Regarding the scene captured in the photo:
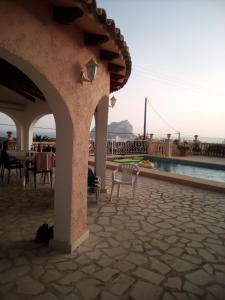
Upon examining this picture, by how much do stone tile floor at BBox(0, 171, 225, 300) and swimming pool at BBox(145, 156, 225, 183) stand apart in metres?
6.43

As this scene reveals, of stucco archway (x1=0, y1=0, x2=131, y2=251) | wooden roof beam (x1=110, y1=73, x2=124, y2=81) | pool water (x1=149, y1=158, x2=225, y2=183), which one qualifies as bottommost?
pool water (x1=149, y1=158, x2=225, y2=183)

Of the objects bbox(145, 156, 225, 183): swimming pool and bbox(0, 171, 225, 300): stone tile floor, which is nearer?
bbox(0, 171, 225, 300): stone tile floor

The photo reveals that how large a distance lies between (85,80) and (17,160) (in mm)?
5198

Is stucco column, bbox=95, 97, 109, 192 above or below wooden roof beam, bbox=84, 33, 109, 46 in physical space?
below

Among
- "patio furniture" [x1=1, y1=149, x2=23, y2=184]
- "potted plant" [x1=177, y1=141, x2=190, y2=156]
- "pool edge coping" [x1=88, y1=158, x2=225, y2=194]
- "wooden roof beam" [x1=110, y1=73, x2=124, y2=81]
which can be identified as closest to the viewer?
"wooden roof beam" [x1=110, y1=73, x2=124, y2=81]

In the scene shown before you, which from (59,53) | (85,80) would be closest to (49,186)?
(85,80)

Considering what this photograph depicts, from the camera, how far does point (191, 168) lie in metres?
13.4

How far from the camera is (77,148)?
3.38m

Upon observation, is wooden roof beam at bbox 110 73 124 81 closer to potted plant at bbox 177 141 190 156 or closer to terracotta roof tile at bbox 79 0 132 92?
terracotta roof tile at bbox 79 0 132 92

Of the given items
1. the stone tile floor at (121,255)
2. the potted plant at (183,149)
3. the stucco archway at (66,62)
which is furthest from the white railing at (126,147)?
the stucco archway at (66,62)

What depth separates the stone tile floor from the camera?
8.59ft

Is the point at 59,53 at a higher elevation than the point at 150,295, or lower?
higher

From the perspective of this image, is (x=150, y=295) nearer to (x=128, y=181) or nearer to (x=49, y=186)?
(x=128, y=181)

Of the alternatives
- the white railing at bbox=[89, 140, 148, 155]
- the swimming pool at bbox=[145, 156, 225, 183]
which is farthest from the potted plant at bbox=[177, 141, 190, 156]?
the white railing at bbox=[89, 140, 148, 155]
